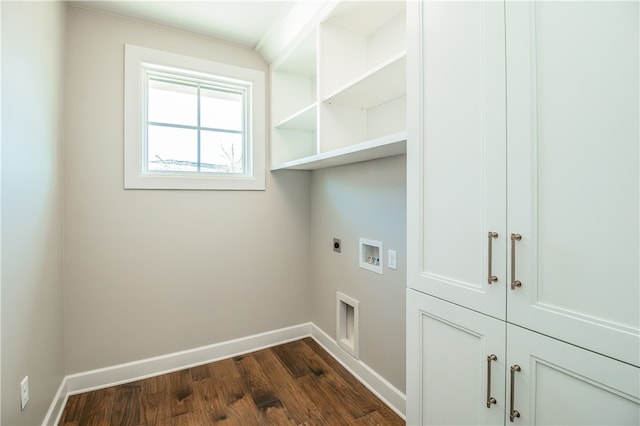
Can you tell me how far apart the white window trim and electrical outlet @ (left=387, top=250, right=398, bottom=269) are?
1228 millimetres

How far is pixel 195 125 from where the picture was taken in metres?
2.36

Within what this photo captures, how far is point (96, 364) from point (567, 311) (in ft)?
8.49

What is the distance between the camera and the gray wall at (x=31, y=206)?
1169mm

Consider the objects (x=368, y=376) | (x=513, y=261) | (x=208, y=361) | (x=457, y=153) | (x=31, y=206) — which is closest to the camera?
(x=513, y=261)

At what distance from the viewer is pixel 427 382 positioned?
1.13 m

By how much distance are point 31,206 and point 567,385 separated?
213 cm

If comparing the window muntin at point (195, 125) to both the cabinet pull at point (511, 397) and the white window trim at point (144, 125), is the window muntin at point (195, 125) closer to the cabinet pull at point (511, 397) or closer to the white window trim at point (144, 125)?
the white window trim at point (144, 125)

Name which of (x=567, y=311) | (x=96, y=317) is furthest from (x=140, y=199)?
(x=567, y=311)

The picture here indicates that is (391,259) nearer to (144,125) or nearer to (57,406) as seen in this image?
(144,125)

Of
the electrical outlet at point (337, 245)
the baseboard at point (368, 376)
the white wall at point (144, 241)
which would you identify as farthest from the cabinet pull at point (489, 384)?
the white wall at point (144, 241)

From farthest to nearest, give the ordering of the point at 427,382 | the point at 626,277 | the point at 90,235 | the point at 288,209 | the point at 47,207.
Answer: the point at 288,209 → the point at 90,235 → the point at 47,207 → the point at 427,382 → the point at 626,277

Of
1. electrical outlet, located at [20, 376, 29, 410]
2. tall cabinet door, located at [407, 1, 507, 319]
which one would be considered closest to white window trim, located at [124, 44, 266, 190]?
electrical outlet, located at [20, 376, 29, 410]

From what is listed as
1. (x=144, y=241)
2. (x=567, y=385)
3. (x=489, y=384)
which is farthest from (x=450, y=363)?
(x=144, y=241)

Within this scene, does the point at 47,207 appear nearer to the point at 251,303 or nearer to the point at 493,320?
the point at 251,303
